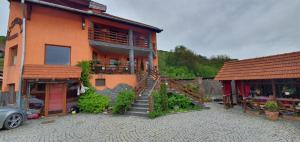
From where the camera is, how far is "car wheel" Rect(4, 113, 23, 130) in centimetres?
779

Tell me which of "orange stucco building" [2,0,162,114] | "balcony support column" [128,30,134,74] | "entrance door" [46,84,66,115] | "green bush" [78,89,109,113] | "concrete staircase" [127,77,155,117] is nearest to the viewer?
"concrete staircase" [127,77,155,117]

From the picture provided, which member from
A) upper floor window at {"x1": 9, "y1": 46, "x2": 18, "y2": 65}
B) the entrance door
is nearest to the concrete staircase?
the entrance door

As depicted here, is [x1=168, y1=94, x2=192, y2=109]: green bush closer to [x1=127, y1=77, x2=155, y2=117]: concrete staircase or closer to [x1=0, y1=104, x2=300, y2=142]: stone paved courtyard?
[x1=127, y1=77, x2=155, y2=117]: concrete staircase

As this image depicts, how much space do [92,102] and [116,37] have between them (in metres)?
7.15

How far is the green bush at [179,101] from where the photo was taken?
12.3m

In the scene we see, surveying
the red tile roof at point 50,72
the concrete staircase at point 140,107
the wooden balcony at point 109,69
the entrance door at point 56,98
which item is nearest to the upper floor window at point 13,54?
the red tile roof at point 50,72

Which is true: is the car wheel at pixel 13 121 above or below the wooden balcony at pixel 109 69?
below

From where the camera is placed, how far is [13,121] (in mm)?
8070

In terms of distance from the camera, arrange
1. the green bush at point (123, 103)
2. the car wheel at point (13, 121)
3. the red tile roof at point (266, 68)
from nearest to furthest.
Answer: the car wheel at point (13, 121) → the red tile roof at point (266, 68) → the green bush at point (123, 103)

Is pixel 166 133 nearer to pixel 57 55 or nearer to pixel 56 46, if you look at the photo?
pixel 57 55

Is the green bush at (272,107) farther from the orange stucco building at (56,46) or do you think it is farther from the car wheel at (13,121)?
the car wheel at (13,121)

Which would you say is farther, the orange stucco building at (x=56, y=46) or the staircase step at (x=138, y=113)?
the orange stucco building at (x=56, y=46)

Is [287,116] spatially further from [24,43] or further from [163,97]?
[24,43]

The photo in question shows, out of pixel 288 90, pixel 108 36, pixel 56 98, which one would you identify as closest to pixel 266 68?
pixel 288 90
